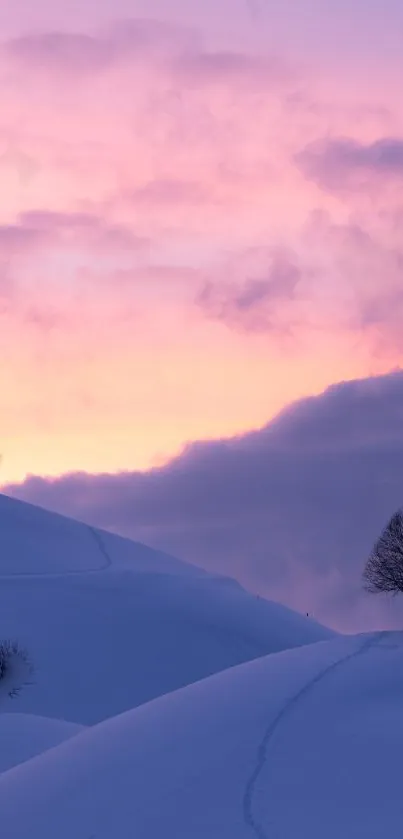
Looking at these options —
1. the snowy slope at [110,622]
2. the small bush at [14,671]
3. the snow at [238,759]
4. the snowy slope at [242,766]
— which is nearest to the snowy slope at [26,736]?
the snow at [238,759]

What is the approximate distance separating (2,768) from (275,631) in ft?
156

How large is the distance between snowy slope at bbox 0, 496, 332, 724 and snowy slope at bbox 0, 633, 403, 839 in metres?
34.1

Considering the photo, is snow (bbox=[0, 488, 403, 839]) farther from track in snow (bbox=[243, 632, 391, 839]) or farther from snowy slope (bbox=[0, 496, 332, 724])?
snowy slope (bbox=[0, 496, 332, 724])

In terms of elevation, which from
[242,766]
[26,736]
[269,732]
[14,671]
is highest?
[14,671]

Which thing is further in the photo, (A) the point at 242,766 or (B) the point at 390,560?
(B) the point at 390,560

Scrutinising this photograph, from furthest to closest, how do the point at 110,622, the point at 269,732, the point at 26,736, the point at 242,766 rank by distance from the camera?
1. the point at 110,622
2. the point at 26,736
3. the point at 269,732
4. the point at 242,766

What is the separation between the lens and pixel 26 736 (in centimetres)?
4062

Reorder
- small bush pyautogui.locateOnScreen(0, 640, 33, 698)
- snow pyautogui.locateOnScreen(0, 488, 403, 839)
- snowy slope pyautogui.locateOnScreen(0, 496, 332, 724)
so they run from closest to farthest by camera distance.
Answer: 1. snow pyautogui.locateOnScreen(0, 488, 403, 839)
2. small bush pyautogui.locateOnScreen(0, 640, 33, 698)
3. snowy slope pyautogui.locateOnScreen(0, 496, 332, 724)

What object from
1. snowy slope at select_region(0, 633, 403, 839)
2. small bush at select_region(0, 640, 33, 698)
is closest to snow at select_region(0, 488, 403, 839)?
snowy slope at select_region(0, 633, 403, 839)

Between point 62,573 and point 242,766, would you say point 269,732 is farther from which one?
point 62,573

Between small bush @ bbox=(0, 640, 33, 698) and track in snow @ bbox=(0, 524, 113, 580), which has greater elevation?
track in snow @ bbox=(0, 524, 113, 580)

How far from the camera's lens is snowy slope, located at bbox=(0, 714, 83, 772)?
3825cm

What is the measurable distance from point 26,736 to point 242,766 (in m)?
16.8

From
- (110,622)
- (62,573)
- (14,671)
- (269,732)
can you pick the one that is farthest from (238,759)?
(62,573)
